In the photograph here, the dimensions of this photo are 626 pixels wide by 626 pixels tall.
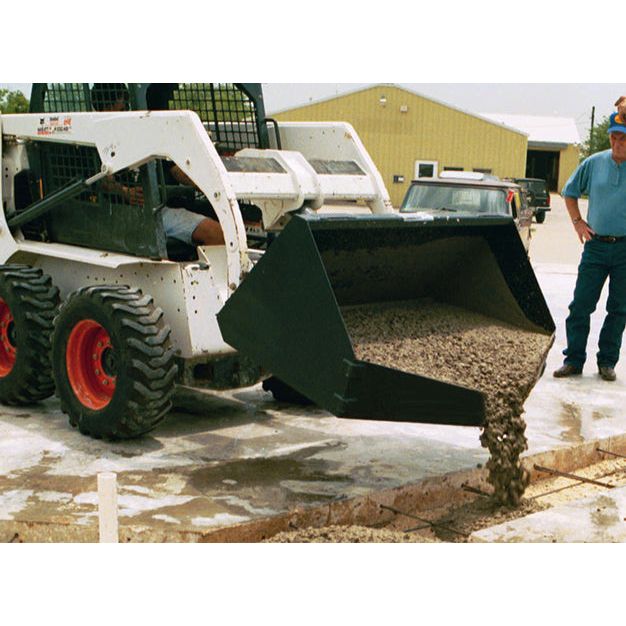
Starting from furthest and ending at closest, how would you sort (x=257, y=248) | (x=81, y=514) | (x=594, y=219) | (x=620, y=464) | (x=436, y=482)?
(x=594, y=219) < (x=257, y=248) < (x=620, y=464) < (x=436, y=482) < (x=81, y=514)

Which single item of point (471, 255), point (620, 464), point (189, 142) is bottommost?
point (620, 464)

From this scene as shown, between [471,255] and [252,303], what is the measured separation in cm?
171

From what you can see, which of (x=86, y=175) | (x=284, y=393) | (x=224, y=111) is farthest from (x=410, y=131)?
(x=86, y=175)

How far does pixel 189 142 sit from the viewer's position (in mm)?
6020

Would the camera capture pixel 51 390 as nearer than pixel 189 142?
No

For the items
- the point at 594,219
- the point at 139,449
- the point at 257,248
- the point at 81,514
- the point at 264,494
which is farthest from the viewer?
the point at 594,219

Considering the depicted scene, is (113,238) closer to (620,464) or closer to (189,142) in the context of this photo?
(189,142)

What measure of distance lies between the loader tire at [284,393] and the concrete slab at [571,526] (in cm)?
255

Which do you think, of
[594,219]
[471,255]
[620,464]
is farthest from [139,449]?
[594,219]

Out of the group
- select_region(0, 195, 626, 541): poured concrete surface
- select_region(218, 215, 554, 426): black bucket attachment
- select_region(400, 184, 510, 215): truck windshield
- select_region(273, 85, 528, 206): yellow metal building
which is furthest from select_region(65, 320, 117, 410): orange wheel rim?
select_region(273, 85, 528, 206): yellow metal building

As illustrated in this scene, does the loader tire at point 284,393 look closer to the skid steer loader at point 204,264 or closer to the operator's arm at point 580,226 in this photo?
the skid steer loader at point 204,264

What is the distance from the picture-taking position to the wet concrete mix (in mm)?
5320

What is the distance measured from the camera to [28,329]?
22.3 ft

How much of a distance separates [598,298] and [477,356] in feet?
9.53
